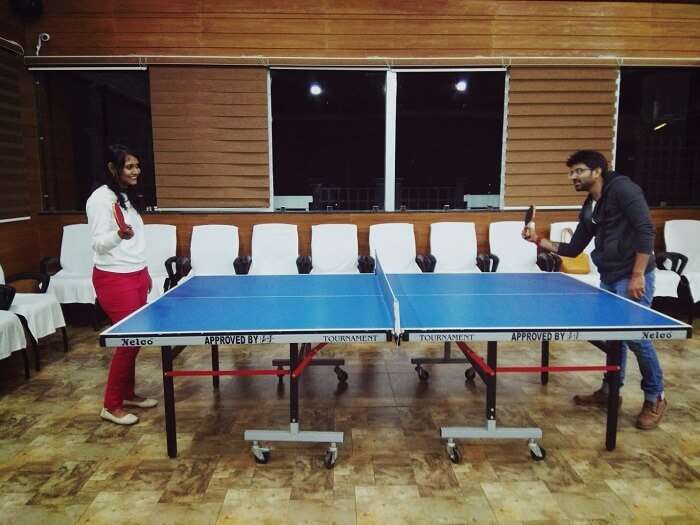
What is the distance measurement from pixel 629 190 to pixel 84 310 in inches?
221

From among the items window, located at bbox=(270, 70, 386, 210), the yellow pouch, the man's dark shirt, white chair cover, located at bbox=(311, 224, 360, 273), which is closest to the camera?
the man's dark shirt

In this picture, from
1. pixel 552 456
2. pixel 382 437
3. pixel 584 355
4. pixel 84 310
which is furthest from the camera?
pixel 84 310

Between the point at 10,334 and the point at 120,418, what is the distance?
131cm

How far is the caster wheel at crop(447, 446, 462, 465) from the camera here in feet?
8.96

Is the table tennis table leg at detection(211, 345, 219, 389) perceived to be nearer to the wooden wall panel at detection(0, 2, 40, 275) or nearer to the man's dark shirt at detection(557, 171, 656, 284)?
the man's dark shirt at detection(557, 171, 656, 284)

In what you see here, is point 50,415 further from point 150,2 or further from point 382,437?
point 150,2

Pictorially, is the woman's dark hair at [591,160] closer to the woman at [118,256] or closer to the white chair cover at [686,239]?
the woman at [118,256]

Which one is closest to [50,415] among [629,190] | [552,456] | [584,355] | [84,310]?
[84,310]

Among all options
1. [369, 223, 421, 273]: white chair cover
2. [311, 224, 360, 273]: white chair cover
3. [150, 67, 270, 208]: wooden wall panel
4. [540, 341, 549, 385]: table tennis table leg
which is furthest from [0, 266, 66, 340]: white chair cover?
[540, 341, 549, 385]: table tennis table leg

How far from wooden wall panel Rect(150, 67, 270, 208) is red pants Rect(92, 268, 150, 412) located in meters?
2.67

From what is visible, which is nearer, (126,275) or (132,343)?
(132,343)

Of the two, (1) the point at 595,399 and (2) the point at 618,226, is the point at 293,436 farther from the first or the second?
(2) the point at 618,226

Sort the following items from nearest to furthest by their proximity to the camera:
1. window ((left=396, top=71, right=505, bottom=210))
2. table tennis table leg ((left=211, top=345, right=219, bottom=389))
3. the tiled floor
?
the tiled floor, table tennis table leg ((left=211, top=345, right=219, bottom=389)), window ((left=396, top=71, right=505, bottom=210))

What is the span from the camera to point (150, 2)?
5.41 m
